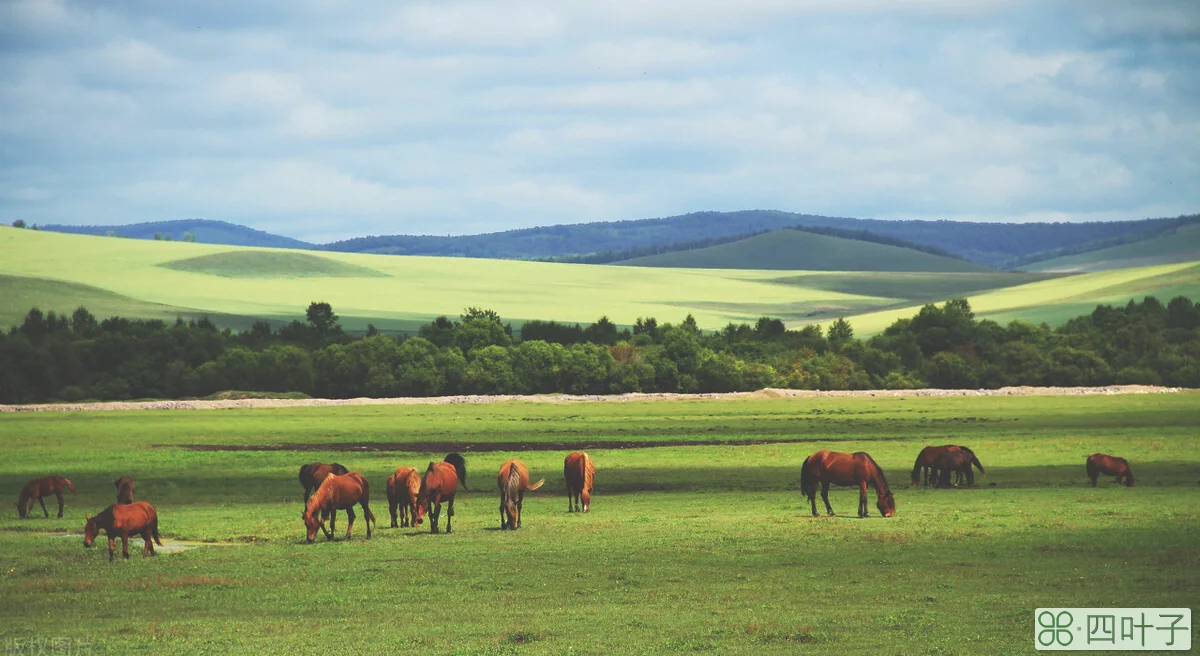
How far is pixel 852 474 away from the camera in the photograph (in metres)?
29.8

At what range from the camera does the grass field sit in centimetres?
1775

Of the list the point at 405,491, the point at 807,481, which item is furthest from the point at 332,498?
the point at 807,481

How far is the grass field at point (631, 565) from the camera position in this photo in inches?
699

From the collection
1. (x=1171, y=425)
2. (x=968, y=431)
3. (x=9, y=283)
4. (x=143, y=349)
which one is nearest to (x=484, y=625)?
(x=968, y=431)

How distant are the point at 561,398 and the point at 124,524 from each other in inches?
3112

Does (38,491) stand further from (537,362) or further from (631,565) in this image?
(537,362)

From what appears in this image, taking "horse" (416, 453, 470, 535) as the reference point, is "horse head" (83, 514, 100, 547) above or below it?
below

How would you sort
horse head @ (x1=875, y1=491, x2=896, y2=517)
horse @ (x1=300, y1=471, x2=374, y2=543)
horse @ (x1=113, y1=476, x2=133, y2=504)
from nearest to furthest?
horse @ (x1=300, y1=471, x2=374, y2=543) → horse head @ (x1=875, y1=491, x2=896, y2=517) → horse @ (x1=113, y1=476, x2=133, y2=504)

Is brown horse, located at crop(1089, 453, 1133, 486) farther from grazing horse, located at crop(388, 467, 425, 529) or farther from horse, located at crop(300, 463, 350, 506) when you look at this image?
horse, located at crop(300, 463, 350, 506)

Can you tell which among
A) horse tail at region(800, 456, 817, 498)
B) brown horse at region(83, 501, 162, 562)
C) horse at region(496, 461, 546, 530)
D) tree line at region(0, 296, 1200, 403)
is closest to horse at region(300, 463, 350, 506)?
horse at region(496, 461, 546, 530)

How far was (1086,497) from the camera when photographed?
33969 mm

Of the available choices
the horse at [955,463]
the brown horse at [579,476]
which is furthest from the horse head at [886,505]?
the horse at [955,463]

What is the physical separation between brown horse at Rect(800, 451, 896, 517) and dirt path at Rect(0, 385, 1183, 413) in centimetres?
7024

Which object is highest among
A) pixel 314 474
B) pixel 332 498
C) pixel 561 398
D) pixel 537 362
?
pixel 537 362
